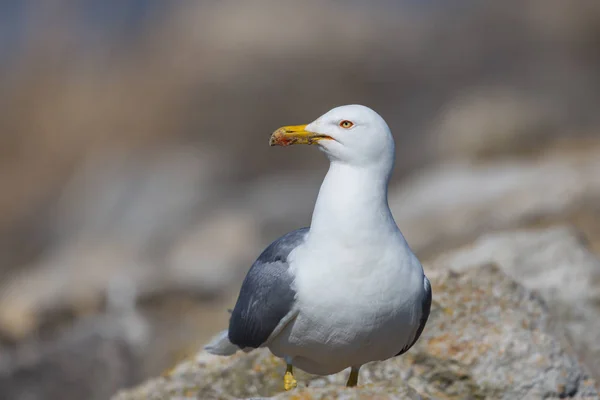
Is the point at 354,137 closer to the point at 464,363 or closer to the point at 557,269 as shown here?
the point at 464,363

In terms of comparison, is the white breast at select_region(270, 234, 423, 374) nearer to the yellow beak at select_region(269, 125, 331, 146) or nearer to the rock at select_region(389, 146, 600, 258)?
the yellow beak at select_region(269, 125, 331, 146)

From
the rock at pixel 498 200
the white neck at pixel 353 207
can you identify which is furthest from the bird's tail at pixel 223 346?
the rock at pixel 498 200

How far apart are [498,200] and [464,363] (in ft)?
18.8

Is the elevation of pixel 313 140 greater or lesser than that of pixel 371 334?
greater

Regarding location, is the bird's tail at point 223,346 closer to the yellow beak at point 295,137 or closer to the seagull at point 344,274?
the seagull at point 344,274

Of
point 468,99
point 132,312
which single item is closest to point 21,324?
point 132,312

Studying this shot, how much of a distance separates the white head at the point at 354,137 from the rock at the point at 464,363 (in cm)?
143

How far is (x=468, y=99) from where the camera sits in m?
19.7

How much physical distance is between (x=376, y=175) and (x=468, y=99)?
608 inches

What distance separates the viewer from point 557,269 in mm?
7066

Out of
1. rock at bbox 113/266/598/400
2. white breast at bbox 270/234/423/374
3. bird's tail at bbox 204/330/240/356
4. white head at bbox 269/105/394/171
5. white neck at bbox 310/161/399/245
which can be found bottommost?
rock at bbox 113/266/598/400

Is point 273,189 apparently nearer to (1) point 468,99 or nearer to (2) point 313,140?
(1) point 468,99

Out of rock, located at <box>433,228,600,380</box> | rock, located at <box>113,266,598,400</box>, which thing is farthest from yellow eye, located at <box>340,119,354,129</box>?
rock, located at <box>433,228,600,380</box>

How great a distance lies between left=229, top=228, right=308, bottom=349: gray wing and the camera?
4.66 meters
